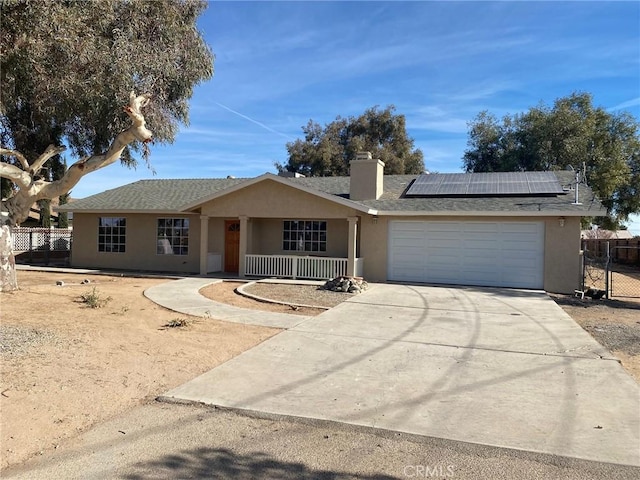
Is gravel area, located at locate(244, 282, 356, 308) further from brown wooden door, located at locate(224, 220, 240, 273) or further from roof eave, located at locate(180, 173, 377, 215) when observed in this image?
brown wooden door, located at locate(224, 220, 240, 273)

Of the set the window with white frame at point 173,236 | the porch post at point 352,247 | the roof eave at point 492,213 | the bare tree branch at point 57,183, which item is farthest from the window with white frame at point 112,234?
the roof eave at point 492,213

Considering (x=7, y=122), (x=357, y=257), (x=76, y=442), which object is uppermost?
(x=7, y=122)

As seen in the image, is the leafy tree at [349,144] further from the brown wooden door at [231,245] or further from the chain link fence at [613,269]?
the brown wooden door at [231,245]

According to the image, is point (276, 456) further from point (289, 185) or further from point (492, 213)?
point (289, 185)

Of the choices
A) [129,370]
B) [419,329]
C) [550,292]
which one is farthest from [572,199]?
[129,370]

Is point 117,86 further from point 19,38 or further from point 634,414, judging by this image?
point 634,414

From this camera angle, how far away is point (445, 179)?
19.6 metres

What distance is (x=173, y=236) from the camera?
1998cm

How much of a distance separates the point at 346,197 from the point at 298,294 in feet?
21.3

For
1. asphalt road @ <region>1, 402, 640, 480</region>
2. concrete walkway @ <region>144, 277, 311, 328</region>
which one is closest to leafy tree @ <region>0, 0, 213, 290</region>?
concrete walkway @ <region>144, 277, 311, 328</region>

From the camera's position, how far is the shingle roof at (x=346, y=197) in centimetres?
1543

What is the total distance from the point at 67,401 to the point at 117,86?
9.16m

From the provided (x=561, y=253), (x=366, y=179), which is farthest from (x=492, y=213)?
(x=366, y=179)

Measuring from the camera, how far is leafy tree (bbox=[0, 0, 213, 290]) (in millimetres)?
10156
